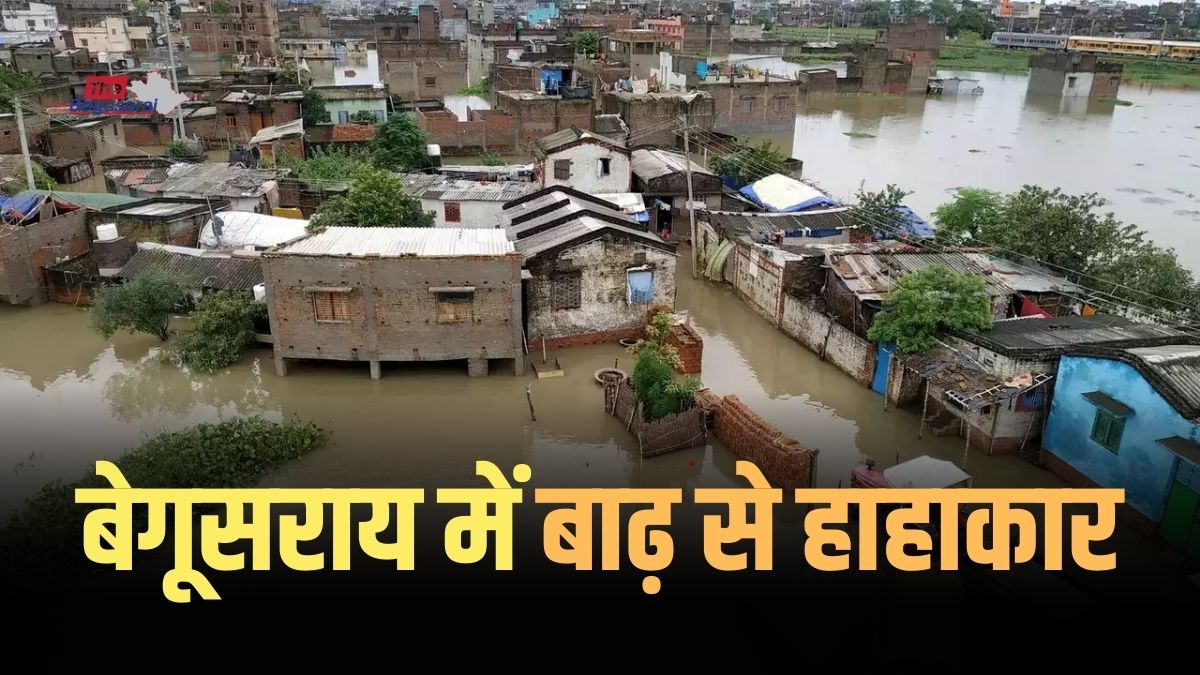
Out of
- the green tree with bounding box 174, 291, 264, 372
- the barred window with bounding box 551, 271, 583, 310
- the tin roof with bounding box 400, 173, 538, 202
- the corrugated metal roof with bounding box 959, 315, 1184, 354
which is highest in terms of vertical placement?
the tin roof with bounding box 400, 173, 538, 202

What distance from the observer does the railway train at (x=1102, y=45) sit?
80.5 metres

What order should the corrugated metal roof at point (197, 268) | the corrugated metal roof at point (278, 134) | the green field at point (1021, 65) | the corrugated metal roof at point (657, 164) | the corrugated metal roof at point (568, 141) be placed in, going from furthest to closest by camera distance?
the green field at point (1021, 65) → the corrugated metal roof at point (278, 134) → the corrugated metal roof at point (657, 164) → the corrugated metal roof at point (568, 141) → the corrugated metal roof at point (197, 268)

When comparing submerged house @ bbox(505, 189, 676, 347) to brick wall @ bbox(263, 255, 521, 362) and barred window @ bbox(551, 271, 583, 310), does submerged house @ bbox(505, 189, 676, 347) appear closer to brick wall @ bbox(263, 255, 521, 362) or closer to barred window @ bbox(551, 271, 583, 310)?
barred window @ bbox(551, 271, 583, 310)

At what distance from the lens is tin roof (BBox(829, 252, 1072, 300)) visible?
15336 millimetres

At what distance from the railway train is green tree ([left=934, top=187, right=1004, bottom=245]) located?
65571 millimetres

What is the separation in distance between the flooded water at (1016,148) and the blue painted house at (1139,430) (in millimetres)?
16083

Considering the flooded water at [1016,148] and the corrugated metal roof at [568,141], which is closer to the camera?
the corrugated metal roof at [568,141]

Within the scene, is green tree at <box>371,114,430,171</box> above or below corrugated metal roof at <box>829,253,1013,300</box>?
above

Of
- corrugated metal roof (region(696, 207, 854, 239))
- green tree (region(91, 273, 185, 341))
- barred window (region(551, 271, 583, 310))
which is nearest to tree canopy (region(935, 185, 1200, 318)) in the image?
corrugated metal roof (region(696, 207, 854, 239))

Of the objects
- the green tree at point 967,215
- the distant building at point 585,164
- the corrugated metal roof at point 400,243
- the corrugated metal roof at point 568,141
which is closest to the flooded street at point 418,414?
the corrugated metal roof at point 400,243

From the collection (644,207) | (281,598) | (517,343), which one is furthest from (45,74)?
(281,598)

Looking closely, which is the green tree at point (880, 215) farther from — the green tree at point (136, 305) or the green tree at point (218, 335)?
the green tree at point (136, 305)

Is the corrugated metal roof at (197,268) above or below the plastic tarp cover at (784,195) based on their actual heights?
below

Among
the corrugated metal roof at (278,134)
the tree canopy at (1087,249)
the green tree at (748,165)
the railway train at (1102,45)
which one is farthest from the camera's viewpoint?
the railway train at (1102,45)
